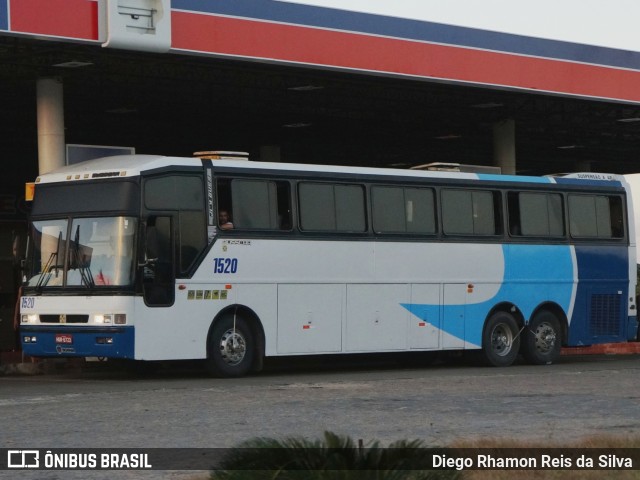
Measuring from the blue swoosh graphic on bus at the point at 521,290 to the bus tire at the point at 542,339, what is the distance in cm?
28

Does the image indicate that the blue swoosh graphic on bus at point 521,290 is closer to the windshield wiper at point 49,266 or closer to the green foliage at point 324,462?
the windshield wiper at point 49,266

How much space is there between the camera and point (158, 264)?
20.1 m

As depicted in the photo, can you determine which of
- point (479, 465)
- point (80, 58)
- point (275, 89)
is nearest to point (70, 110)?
point (275, 89)

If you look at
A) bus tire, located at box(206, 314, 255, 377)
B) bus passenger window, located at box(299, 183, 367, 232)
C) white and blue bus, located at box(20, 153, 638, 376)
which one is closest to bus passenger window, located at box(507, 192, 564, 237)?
white and blue bus, located at box(20, 153, 638, 376)

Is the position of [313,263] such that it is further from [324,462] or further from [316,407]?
[324,462]

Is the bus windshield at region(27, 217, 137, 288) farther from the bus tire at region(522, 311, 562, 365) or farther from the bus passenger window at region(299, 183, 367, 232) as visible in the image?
the bus tire at region(522, 311, 562, 365)

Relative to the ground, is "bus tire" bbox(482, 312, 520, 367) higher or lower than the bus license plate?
lower

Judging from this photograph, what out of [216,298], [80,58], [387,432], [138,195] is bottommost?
[387,432]

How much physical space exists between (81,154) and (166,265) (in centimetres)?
444

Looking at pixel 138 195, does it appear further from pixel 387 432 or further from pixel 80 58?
pixel 387 432

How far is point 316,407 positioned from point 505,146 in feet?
68.1

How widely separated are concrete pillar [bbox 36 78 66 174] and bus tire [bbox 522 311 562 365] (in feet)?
30.0

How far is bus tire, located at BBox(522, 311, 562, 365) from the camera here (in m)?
25.3

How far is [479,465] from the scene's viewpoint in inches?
374
